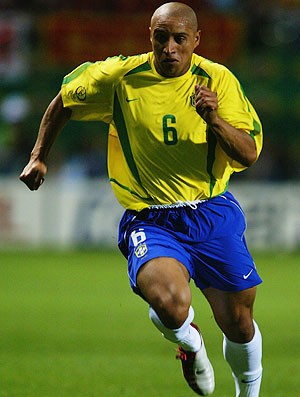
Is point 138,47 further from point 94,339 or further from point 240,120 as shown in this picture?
point 240,120

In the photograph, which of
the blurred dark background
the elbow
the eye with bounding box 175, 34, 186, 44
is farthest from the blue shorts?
the blurred dark background

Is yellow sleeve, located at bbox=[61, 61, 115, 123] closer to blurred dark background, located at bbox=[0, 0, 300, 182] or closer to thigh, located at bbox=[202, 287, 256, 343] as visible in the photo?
thigh, located at bbox=[202, 287, 256, 343]

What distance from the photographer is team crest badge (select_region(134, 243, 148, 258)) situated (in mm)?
6230

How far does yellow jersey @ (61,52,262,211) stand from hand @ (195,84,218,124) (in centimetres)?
32

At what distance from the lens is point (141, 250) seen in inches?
247

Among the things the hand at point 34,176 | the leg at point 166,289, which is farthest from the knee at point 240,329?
the hand at point 34,176

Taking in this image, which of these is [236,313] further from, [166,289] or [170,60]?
[170,60]

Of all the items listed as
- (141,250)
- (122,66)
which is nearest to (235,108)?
(122,66)

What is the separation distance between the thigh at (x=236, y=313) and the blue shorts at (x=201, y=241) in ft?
0.16

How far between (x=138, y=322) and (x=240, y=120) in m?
5.65

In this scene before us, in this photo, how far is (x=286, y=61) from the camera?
20.5 m

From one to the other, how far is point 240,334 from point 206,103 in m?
1.39

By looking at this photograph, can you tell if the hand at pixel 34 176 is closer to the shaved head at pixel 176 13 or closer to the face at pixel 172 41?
the face at pixel 172 41

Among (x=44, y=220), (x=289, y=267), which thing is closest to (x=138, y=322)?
(x=289, y=267)
